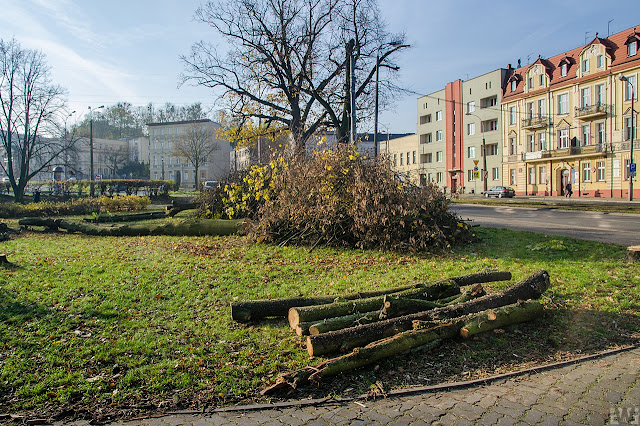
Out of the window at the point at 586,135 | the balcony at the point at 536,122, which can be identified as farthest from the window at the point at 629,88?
the balcony at the point at 536,122

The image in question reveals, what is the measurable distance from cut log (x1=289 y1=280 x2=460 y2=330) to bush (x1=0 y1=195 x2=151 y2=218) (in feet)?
80.5

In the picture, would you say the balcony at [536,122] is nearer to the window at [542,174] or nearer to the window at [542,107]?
the window at [542,107]

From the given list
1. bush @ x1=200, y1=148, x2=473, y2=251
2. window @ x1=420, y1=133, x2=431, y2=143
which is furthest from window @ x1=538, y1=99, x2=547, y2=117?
bush @ x1=200, y1=148, x2=473, y2=251

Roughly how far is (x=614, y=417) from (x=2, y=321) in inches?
263

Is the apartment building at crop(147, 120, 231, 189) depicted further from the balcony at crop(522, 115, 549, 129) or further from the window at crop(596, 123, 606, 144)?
the window at crop(596, 123, 606, 144)

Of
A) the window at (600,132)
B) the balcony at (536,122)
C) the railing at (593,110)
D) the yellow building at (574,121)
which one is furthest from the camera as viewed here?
the balcony at (536,122)

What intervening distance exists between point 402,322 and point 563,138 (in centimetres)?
4980

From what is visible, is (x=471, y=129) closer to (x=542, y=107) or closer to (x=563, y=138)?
(x=542, y=107)

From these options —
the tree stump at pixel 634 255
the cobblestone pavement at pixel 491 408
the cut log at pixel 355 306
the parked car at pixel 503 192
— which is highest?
the parked car at pixel 503 192

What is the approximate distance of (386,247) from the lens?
390 inches

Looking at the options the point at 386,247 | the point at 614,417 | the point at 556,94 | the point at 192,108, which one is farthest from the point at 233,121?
the point at 192,108

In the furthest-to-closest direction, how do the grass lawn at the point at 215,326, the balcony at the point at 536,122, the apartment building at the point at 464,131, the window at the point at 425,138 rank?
the window at the point at 425,138 → the apartment building at the point at 464,131 → the balcony at the point at 536,122 → the grass lawn at the point at 215,326

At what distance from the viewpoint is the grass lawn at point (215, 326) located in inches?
154

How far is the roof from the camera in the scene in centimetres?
3917
